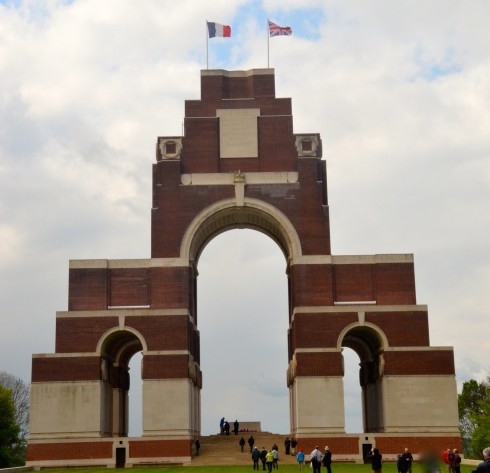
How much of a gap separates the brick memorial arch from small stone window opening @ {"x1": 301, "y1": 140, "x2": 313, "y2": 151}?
0.07 meters

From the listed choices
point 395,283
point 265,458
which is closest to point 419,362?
point 395,283

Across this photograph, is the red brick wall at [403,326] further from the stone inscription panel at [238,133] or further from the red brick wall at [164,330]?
the stone inscription panel at [238,133]

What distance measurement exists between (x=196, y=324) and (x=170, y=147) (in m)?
11.9

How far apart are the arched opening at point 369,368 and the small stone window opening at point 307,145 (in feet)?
38.2

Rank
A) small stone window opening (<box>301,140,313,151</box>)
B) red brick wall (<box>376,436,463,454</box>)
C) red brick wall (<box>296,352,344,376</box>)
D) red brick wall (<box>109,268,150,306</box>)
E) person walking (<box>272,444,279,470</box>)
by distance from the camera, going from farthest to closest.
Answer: small stone window opening (<box>301,140,313,151</box>)
red brick wall (<box>109,268,150,306</box>)
red brick wall (<box>296,352,344,376</box>)
red brick wall (<box>376,436,463,454</box>)
person walking (<box>272,444,279,470</box>)

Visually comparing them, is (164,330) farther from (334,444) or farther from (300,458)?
(300,458)

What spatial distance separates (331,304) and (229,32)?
745 inches

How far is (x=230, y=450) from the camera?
5259 centimetres

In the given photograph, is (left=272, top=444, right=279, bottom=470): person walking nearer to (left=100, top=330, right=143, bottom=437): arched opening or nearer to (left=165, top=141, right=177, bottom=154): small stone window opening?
(left=100, top=330, right=143, bottom=437): arched opening

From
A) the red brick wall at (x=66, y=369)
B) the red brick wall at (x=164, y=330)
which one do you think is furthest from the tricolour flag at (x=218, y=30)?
the red brick wall at (x=66, y=369)

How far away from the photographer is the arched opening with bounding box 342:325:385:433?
51531 millimetres

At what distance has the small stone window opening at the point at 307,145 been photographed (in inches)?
2156

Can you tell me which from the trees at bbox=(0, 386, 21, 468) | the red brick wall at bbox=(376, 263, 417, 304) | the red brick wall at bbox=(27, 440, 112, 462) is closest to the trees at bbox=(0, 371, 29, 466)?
the trees at bbox=(0, 386, 21, 468)

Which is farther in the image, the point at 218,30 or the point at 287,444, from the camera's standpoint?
the point at 218,30
